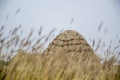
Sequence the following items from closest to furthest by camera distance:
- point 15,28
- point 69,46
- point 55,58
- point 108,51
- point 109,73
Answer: point 55,58 → point 109,73 → point 15,28 → point 108,51 → point 69,46

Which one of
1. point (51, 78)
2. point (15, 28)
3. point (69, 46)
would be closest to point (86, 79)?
point (51, 78)

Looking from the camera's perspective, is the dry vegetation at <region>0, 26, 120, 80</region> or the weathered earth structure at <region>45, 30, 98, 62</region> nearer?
the dry vegetation at <region>0, 26, 120, 80</region>

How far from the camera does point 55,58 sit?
2404 mm

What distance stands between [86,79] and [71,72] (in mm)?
157

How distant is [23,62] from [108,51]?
1352 mm

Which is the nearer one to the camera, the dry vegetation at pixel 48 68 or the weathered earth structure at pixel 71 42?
the dry vegetation at pixel 48 68

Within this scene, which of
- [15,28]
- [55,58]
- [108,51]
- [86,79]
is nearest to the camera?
[86,79]

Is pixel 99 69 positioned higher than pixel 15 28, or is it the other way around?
pixel 15 28

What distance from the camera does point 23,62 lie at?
7.66 feet

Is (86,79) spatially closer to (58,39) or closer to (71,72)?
(71,72)

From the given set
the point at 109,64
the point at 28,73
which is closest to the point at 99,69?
the point at 109,64

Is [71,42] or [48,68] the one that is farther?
[71,42]

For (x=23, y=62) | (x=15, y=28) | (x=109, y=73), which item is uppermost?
(x=15, y=28)

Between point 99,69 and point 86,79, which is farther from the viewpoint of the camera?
point 99,69
